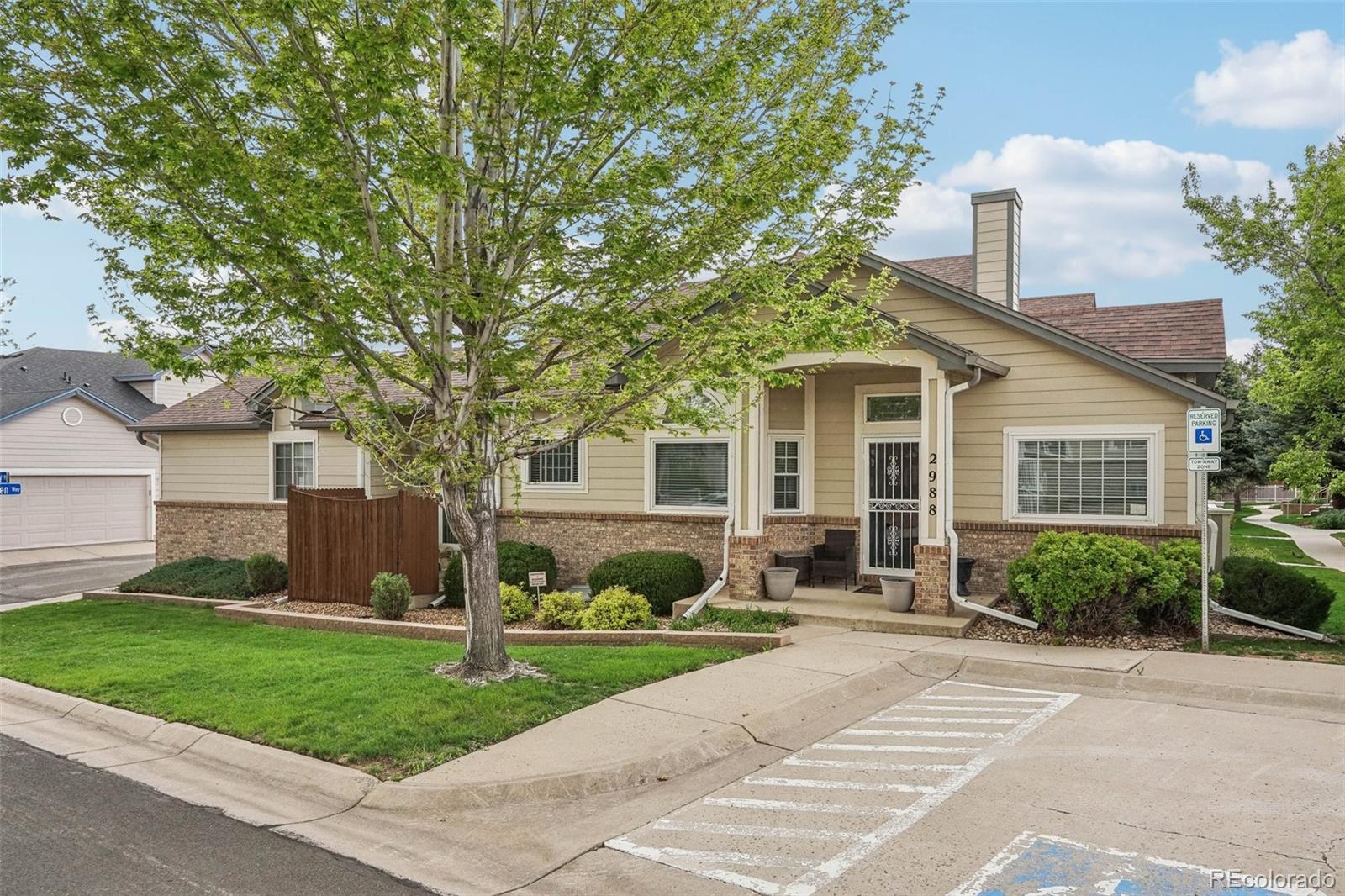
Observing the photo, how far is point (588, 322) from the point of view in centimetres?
820

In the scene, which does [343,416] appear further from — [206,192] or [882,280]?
[882,280]

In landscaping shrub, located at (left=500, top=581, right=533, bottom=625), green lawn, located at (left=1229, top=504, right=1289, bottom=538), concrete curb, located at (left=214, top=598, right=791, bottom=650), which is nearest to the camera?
concrete curb, located at (left=214, top=598, right=791, bottom=650)

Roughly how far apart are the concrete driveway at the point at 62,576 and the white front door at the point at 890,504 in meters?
16.6

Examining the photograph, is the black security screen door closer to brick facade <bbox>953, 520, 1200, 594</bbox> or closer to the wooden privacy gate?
brick facade <bbox>953, 520, 1200, 594</bbox>

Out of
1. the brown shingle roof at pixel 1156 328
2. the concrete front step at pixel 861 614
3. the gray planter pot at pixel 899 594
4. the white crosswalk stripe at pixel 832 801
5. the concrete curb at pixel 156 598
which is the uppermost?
the brown shingle roof at pixel 1156 328

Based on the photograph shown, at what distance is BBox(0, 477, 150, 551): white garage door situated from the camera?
93.4ft

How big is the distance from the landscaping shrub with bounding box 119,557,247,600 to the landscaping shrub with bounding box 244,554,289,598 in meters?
0.23

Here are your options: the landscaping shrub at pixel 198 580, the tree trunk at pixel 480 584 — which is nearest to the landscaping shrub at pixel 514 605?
the tree trunk at pixel 480 584

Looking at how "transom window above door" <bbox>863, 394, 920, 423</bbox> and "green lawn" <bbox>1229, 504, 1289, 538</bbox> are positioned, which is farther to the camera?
"green lawn" <bbox>1229, 504, 1289, 538</bbox>

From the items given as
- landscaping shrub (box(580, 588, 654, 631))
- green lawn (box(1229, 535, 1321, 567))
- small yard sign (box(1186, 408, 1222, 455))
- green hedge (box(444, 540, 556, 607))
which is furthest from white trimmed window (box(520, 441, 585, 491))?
green lawn (box(1229, 535, 1321, 567))

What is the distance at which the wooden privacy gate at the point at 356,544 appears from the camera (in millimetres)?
15242

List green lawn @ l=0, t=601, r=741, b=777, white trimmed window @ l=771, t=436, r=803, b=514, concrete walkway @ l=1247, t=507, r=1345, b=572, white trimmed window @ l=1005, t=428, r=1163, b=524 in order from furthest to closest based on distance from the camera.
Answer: concrete walkway @ l=1247, t=507, r=1345, b=572 < white trimmed window @ l=771, t=436, r=803, b=514 < white trimmed window @ l=1005, t=428, r=1163, b=524 < green lawn @ l=0, t=601, r=741, b=777

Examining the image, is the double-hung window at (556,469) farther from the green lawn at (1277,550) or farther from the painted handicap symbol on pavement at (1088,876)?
the painted handicap symbol on pavement at (1088,876)

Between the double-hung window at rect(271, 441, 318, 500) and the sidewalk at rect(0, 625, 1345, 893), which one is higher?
the double-hung window at rect(271, 441, 318, 500)
